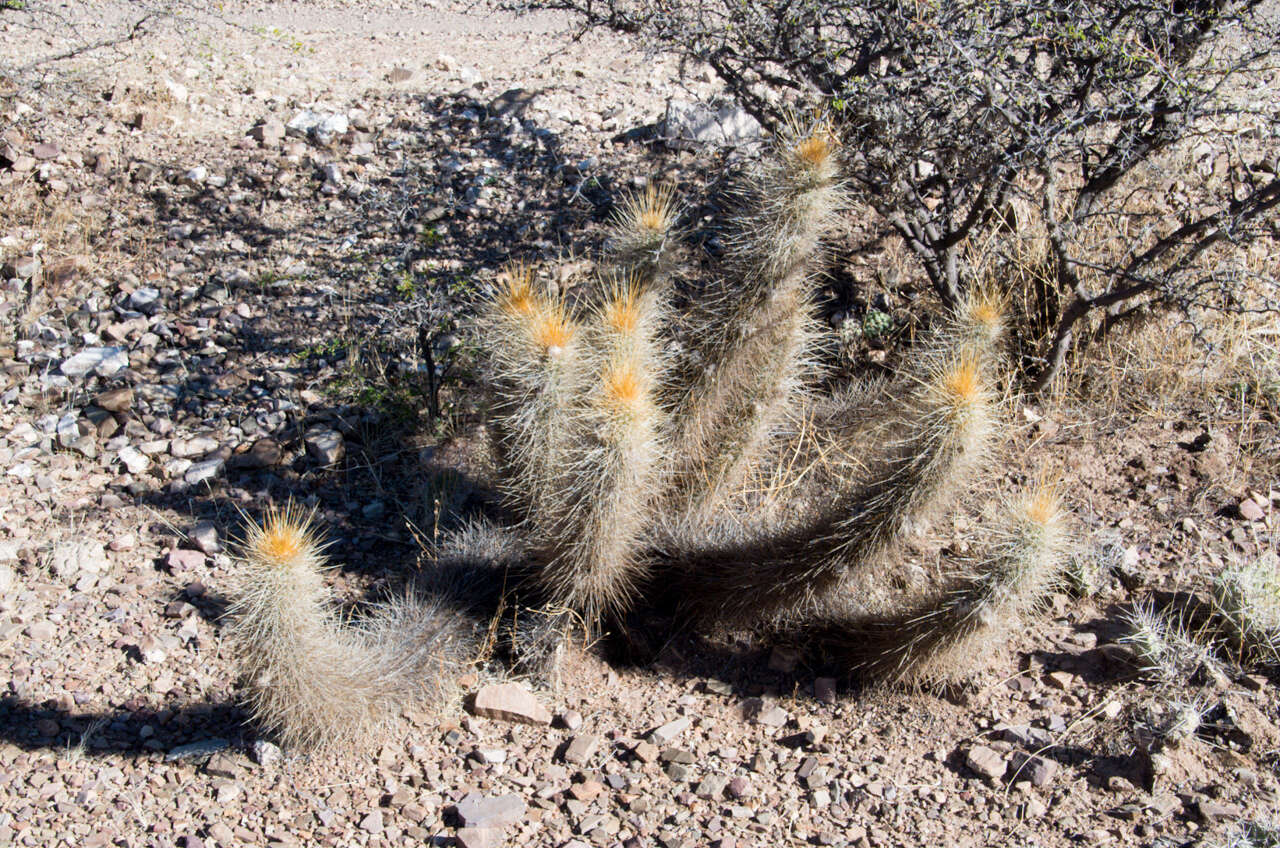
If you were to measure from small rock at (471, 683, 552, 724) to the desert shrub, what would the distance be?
2191 millimetres

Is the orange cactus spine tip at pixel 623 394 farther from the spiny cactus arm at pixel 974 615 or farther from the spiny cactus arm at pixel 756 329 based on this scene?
the spiny cactus arm at pixel 974 615

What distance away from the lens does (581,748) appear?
10.3 ft

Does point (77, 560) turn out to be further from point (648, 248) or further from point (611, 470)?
point (648, 248)

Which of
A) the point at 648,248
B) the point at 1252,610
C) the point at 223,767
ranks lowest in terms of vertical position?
the point at 223,767

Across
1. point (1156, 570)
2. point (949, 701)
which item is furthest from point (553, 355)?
point (1156, 570)

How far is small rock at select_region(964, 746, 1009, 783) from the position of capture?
302 centimetres

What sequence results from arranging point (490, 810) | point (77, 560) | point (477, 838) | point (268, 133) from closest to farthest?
point (477, 838)
point (490, 810)
point (77, 560)
point (268, 133)

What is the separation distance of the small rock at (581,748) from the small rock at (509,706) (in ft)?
0.43

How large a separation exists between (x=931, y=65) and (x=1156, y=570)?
2008mm

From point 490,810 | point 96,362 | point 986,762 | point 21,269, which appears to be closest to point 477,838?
point 490,810

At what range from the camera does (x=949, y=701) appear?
Result: 3.31 m

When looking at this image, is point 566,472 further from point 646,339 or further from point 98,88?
point 98,88

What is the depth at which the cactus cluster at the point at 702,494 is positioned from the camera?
2.86 meters

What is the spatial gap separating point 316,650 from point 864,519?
5.17ft
